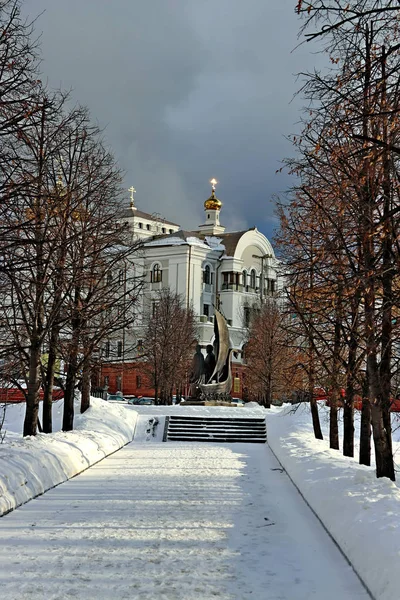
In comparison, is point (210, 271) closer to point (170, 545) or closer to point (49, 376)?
point (49, 376)

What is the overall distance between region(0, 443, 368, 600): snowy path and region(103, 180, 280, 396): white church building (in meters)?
56.2

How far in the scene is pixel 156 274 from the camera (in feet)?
250

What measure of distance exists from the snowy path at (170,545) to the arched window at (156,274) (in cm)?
6172

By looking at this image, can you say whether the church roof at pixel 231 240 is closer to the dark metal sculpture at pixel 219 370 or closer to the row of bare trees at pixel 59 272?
the dark metal sculpture at pixel 219 370

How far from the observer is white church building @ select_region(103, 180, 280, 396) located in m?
74.8

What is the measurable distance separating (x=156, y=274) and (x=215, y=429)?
48.0m

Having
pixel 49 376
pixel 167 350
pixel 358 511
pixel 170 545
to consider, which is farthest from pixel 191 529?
pixel 167 350

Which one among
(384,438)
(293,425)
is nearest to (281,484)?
(384,438)

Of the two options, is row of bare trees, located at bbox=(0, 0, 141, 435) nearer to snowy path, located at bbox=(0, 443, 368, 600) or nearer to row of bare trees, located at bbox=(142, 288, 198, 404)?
snowy path, located at bbox=(0, 443, 368, 600)

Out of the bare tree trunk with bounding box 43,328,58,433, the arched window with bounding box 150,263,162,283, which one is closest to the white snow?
the bare tree trunk with bounding box 43,328,58,433

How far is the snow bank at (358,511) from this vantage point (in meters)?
6.52

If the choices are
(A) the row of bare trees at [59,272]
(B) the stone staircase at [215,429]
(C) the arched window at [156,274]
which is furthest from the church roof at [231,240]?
(A) the row of bare trees at [59,272]

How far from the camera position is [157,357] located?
4784 centimetres

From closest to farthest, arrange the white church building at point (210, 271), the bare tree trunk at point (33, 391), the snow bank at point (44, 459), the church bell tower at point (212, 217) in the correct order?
the snow bank at point (44, 459) → the bare tree trunk at point (33, 391) → the white church building at point (210, 271) → the church bell tower at point (212, 217)
